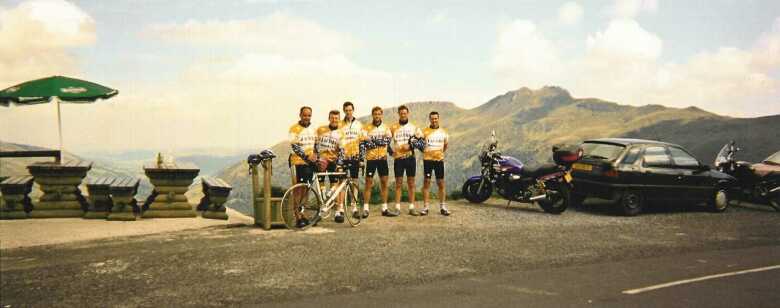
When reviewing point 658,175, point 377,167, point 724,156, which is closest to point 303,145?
point 377,167

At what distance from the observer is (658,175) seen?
12.4 metres

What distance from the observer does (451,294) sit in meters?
5.85

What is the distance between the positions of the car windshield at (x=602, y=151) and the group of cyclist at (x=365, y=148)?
3.61 meters

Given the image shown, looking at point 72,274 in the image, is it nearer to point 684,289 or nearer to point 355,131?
point 355,131

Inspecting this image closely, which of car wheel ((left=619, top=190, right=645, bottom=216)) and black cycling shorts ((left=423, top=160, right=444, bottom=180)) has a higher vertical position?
black cycling shorts ((left=423, top=160, right=444, bottom=180))

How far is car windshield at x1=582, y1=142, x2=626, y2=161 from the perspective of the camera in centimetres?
1225

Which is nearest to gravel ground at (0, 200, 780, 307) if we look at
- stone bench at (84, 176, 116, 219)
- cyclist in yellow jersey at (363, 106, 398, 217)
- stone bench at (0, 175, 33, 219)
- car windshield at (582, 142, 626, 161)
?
cyclist in yellow jersey at (363, 106, 398, 217)

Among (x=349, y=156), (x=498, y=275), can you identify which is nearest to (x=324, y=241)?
(x=349, y=156)

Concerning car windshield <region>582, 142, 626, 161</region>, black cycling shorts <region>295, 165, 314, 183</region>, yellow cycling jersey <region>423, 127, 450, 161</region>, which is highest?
yellow cycling jersey <region>423, 127, 450, 161</region>

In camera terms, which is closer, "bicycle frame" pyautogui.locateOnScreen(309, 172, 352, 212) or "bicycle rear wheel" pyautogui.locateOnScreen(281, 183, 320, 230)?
"bicycle rear wheel" pyautogui.locateOnScreen(281, 183, 320, 230)

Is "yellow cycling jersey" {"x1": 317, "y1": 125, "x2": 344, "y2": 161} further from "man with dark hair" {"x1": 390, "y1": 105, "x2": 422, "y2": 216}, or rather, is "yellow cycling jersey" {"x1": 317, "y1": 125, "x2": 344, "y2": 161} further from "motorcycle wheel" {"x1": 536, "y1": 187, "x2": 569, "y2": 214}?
"motorcycle wheel" {"x1": 536, "y1": 187, "x2": 569, "y2": 214}

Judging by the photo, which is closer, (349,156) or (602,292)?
(602,292)

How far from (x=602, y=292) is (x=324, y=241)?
3.97m

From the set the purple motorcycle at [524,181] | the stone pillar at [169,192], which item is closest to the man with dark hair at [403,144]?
the purple motorcycle at [524,181]
